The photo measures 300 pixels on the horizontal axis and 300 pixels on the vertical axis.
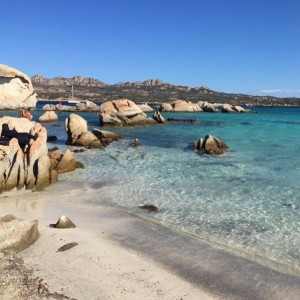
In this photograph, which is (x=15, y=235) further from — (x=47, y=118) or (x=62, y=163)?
(x=47, y=118)

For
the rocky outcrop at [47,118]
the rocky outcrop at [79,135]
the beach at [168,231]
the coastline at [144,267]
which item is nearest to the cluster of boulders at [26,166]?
the beach at [168,231]

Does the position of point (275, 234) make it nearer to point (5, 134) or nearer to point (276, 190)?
point (276, 190)

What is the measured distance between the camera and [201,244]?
35.9 feet

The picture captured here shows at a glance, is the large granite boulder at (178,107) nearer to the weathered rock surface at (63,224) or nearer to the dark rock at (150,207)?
the dark rock at (150,207)

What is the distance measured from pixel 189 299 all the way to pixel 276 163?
18.8m

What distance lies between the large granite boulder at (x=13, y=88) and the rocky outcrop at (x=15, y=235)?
836 inches

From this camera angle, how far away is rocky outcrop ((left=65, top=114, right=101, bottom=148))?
31052 millimetres

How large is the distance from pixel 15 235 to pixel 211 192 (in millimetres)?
9729

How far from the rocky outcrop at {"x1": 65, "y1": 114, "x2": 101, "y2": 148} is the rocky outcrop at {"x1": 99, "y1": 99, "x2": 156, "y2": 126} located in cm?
1828

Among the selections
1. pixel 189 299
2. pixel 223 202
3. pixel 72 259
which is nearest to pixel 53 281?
pixel 72 259

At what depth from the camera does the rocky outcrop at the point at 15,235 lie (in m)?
9.34

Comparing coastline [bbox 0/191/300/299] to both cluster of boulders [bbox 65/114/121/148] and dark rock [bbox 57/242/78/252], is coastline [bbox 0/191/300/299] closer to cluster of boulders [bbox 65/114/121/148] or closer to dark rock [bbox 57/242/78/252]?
dark rock [bbox 57/242/78/252]

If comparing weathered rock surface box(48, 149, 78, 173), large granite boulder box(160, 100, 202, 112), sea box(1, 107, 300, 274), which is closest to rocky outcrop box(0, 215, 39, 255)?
sea box(1, 107, 300, 274)

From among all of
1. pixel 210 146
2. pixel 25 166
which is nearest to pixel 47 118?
pixel 210 146
